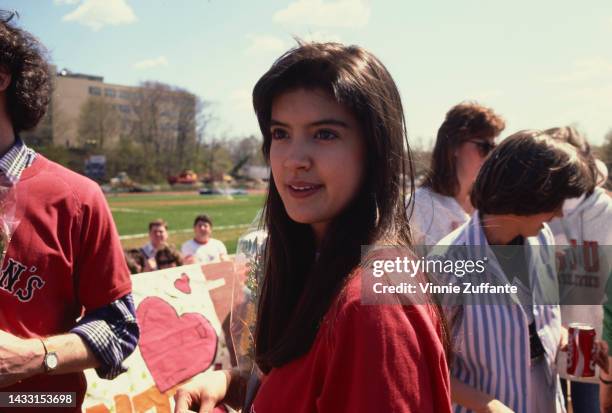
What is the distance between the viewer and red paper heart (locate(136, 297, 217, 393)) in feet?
10.8

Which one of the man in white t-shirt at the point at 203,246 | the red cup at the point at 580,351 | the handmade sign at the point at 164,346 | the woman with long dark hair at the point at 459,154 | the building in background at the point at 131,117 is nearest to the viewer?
the red cup at the point at 580,351

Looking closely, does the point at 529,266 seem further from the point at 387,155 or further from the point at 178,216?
the point at 178,216

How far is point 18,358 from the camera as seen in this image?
5.52ft

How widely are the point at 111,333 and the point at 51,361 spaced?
0.25 metres

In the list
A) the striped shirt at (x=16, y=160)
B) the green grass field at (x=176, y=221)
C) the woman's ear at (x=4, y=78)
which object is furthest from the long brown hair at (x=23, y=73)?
the green grass field at (x=176, y=221)

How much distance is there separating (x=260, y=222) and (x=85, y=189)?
655mm

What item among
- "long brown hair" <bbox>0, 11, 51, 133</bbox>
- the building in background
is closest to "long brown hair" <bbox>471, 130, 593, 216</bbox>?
"long brown hair" <bbox>0, 11, 51, 133</bbox>

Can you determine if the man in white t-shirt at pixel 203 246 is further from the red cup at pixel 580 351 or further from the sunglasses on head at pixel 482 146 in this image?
the red cup at pixel 580 351

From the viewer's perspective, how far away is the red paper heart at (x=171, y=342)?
10.8 feet

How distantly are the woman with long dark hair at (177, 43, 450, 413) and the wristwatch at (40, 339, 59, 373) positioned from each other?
0.51m

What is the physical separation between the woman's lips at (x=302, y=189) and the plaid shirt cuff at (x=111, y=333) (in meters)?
0.96

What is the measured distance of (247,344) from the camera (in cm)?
186

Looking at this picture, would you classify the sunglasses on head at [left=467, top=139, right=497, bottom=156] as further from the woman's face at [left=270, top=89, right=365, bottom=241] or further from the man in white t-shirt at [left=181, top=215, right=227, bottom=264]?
the man in white t-shirt at [left=181, top=215, right=227, bottom=264]

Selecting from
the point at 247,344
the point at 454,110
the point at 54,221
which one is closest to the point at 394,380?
the point at 247,344
